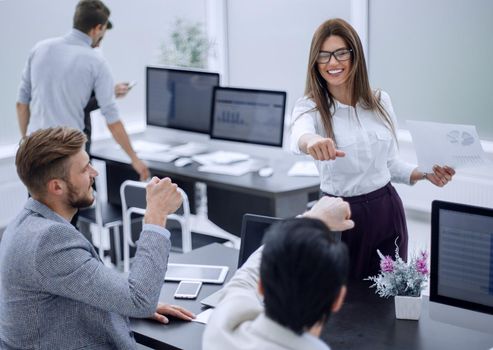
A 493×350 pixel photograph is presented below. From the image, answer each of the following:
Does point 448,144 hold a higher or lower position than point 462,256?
higher

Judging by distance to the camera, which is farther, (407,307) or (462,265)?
(407,307)

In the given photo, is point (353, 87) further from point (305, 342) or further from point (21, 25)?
point (21, 25)

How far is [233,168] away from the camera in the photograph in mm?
4539

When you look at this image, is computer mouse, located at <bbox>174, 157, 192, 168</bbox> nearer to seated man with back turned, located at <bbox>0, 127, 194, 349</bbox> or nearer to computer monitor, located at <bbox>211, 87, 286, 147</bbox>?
computer monitor, located at <bbox>211, 87, 286, 147</bbox>

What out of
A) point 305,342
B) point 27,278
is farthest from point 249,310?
point 27,278

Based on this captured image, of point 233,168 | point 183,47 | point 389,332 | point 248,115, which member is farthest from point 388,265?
point 183,47

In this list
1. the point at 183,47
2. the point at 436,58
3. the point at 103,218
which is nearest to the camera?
the point at 103,218

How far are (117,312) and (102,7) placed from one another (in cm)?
300

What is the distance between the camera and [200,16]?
683 cm

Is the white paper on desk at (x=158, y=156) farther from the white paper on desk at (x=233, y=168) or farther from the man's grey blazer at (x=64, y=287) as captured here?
the man's grey blazer at (x=64, y=287)

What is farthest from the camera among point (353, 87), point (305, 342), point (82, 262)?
point (353, 87)

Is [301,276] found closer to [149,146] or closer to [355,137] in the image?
[355,137]

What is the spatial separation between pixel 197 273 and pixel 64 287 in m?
0.74

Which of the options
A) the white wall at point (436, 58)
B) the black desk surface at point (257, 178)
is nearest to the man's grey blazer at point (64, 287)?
the black desk surface at point (257, 178)
